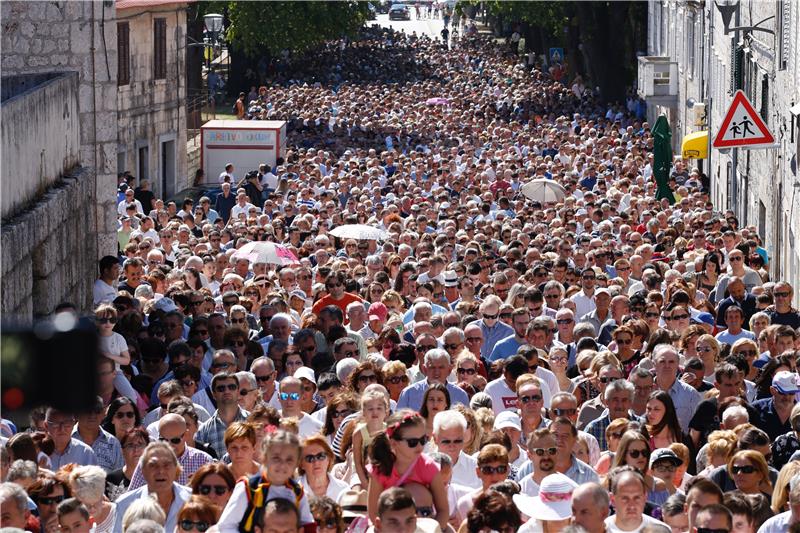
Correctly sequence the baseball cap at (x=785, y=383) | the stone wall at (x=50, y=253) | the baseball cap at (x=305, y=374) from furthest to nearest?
Answer: 1. the stone wall at (x=50, y=253)
2. the baseball cap at (x=305, y=374)
3. the baseball cap at (x=785, y=383)

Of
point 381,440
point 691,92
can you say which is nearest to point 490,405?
point 381,440

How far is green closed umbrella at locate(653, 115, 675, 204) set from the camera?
27.1m

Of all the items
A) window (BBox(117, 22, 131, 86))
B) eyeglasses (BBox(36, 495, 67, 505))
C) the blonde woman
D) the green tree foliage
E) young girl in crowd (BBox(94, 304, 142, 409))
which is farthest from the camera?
the green tree foliage

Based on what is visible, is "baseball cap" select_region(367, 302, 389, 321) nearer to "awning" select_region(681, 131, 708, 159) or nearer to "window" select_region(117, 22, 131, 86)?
"awning" select_region(681, 131, 708, 159)

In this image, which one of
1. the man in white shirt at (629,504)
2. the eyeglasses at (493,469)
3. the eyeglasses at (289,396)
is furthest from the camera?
the eyeglasses at (289,396)

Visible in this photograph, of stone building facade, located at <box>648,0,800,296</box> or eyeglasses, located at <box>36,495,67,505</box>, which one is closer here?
eyeglasses, located at <box>36,495,67,505</box>

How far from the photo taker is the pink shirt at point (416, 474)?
23.3 ft

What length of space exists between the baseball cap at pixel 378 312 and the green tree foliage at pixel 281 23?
1772 inches

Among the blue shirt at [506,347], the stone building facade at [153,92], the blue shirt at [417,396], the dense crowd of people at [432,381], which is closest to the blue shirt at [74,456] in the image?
the dense crowd of people at [432,381]

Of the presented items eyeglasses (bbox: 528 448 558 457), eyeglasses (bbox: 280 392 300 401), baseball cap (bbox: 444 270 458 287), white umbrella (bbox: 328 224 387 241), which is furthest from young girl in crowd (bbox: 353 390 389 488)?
white umbrella (bbox: 328 224 387 241)

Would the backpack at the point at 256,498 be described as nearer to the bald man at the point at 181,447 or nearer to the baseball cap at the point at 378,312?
the bald man at the point at 181,447

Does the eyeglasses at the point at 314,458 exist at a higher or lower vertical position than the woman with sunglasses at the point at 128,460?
higher

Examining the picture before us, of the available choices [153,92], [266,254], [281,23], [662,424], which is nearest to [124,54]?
[153,92]

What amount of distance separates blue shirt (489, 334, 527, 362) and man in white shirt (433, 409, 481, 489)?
165 inches
